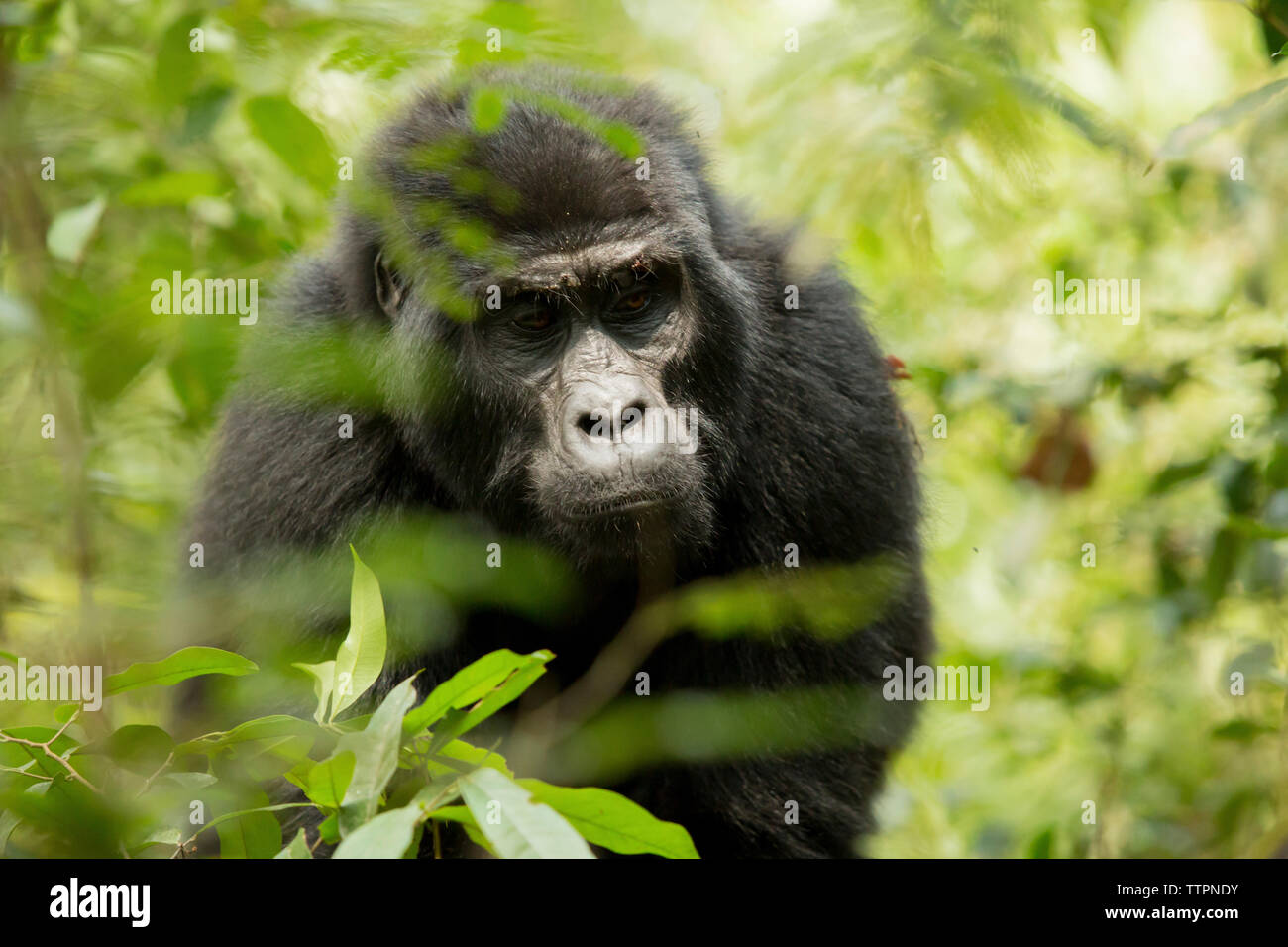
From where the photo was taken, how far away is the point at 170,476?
716 cm

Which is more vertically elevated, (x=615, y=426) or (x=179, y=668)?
(x=615, y=426)

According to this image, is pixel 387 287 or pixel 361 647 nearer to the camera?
pixel 361 647

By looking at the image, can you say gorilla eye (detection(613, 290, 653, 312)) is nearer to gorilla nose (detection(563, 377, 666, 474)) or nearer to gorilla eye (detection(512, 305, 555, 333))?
gorilla eye (detection(512, 305, 555, 333))

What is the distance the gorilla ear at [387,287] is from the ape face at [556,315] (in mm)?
120

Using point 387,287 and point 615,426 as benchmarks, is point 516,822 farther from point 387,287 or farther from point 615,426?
point 387,287

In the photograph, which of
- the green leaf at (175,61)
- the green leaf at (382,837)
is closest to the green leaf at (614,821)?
the green leaf at (382,837)

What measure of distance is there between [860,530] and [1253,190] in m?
2.63

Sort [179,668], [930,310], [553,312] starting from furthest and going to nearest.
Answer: [930,310] → [553,312] → [179,668]

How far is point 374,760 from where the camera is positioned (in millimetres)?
2477

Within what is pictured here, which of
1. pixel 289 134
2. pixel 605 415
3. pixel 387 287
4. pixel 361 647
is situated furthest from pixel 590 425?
pixel 361 647

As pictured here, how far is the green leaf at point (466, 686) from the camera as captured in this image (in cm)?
258

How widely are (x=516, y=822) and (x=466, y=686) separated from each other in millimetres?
399

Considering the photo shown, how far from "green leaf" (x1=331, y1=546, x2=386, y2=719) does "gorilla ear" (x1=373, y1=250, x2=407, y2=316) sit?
2.36m

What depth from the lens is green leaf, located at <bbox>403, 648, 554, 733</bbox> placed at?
258cm
